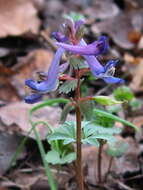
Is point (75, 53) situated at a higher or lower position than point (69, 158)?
higher

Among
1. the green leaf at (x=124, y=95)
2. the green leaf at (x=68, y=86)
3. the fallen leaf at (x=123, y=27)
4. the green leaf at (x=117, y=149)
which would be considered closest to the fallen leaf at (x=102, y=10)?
the fallen leaf at (x=123, y=27)

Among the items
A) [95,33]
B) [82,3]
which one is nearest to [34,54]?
[95,33]

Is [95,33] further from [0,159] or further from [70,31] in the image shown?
[70,31]

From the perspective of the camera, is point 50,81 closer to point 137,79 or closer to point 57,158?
point 57,158

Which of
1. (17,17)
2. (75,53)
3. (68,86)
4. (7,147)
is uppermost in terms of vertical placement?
(17,17)

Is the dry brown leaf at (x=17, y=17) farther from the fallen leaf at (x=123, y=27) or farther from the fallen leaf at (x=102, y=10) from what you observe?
the fallen leaf at (x=102, y=10)

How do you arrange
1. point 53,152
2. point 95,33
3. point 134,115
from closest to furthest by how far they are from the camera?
point 53,152
point 134,115
point 95,33

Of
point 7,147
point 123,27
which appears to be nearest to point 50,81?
point 7,147

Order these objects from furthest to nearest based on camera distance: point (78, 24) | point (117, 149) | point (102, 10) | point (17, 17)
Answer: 1. point (102, 10)
2. point (17, 17)
3. point (117, 149)
4. point (78, 24)
